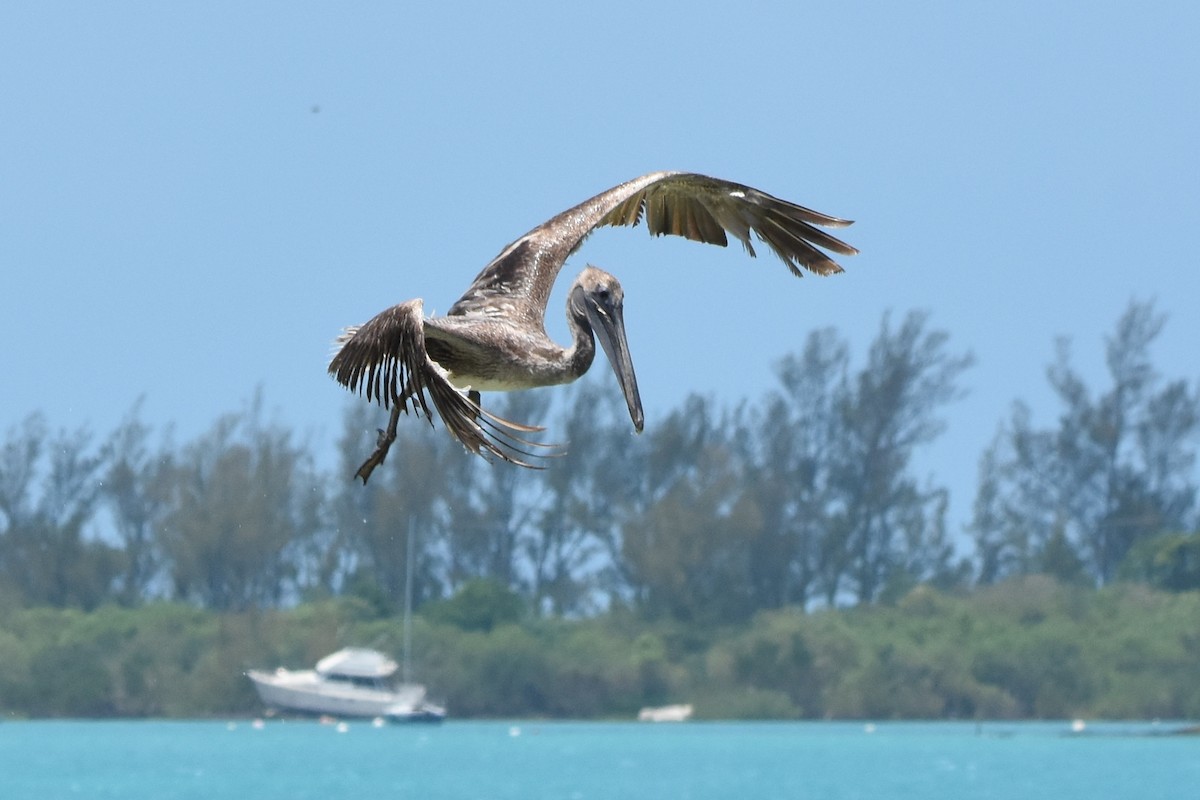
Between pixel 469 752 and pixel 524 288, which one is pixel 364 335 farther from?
pixel 469 752

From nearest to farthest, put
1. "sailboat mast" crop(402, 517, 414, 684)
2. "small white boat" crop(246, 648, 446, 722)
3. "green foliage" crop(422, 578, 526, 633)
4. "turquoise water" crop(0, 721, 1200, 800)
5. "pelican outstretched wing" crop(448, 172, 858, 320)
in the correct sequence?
"pelican outstretched wing" crop(448, 172, 858, 320) → "turquoise water" crop(0, 721, 1200, 800) → "green foliage" crop(422, 578, 526, 633) → "sailboat mast" crop(402, 517, 414, 684) → "small white boat" crop(246, 648, 446, 722)

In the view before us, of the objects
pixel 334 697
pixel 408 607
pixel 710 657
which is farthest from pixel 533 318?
pixel 334 697

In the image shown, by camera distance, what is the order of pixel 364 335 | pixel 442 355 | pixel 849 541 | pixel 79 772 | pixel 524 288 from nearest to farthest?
pixel 364 335
pixel 442 355
pixel 524 288
pixel 79 772
pixel 849 541

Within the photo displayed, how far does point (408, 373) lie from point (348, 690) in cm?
7068

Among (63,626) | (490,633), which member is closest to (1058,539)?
(490,633)

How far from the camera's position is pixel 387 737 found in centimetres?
8400

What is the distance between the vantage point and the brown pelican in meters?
10.3

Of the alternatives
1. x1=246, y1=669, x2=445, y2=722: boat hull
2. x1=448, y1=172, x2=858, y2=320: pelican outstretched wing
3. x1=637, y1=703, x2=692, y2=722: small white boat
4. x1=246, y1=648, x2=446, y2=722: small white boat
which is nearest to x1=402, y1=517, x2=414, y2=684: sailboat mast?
x1=246, y1=648, x2=446, y2=722: small white boat

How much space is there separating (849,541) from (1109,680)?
11.6 m

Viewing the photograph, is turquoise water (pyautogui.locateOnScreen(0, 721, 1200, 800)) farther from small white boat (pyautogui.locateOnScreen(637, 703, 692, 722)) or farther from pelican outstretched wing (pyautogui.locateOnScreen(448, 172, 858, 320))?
pelican outstretched wing (pyautogui.locateOnScreen(448, 172, 858, 320))

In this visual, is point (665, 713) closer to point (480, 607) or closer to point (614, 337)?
point (480, 607)

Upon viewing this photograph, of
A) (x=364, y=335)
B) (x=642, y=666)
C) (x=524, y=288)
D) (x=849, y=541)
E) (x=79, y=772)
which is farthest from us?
(x=849, y=541)

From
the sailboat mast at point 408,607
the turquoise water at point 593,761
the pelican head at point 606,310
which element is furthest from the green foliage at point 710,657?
the pelican head at point 606,310

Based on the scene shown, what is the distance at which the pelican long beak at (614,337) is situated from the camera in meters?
11.3
